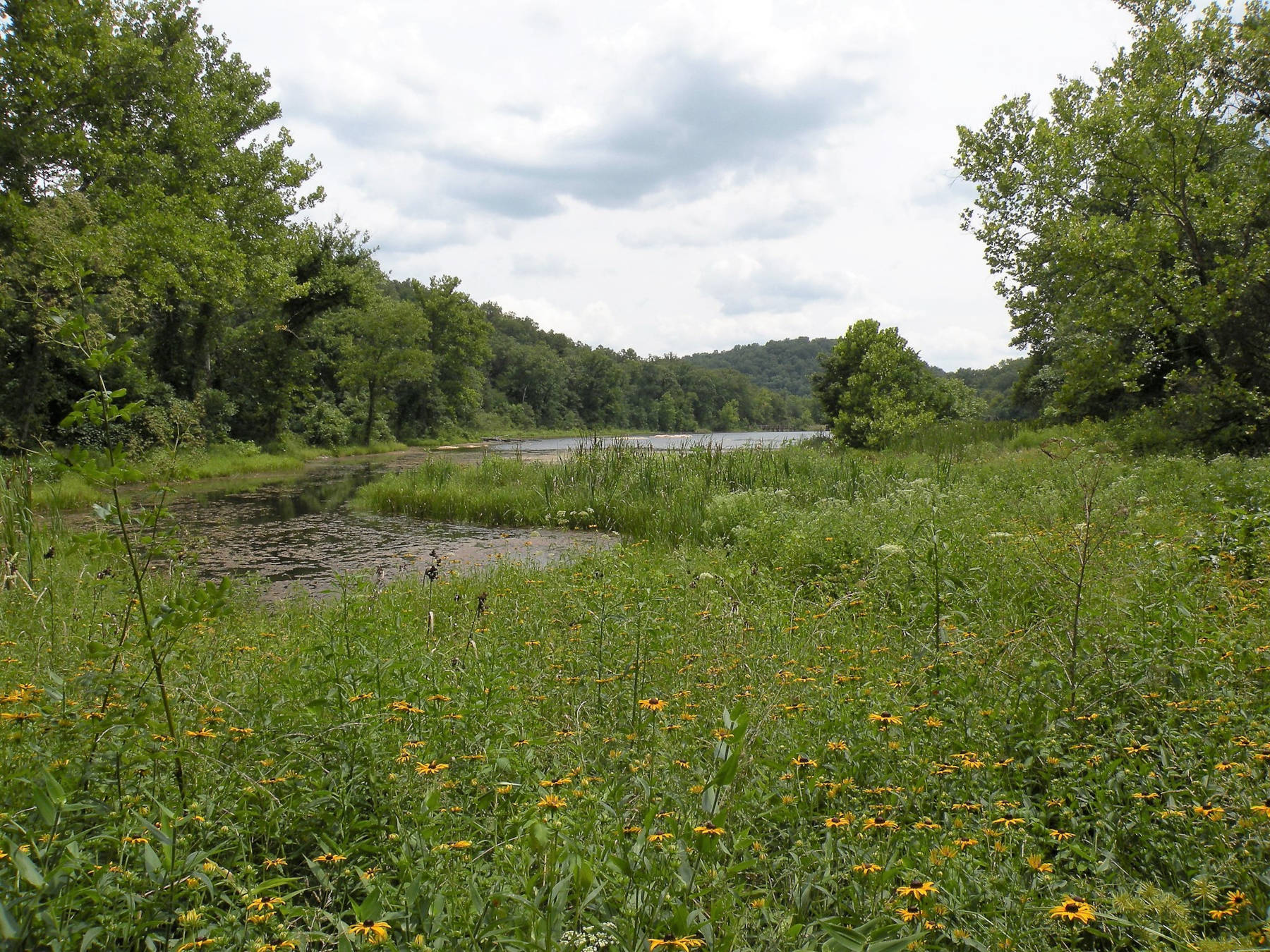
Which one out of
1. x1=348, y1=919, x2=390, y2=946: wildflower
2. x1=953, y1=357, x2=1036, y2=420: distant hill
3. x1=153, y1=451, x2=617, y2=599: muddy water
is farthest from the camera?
x1=953, y1=357, x2=1036, y2=420: distant hill

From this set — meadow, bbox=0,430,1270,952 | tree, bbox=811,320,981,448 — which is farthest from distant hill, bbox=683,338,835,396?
meadow, bbox=0,430,1270,952

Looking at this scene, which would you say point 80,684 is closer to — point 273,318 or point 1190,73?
point 1190,73

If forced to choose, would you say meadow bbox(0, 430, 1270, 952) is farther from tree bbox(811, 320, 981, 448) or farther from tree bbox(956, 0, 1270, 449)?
tree bbox(811, 320, 981, 448)

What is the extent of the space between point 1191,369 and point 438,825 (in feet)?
51.4

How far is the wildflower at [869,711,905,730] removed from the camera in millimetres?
2088

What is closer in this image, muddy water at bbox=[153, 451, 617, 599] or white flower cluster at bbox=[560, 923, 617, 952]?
white flower cluster at bbox=[560, 923, 617, 952]

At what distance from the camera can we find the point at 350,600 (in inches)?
128

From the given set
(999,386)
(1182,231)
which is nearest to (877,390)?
(1182,231)

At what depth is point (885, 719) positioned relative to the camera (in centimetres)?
224

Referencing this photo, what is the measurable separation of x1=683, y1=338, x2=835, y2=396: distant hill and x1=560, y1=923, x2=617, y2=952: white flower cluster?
115819 mm

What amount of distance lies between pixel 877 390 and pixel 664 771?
2547 centimetres

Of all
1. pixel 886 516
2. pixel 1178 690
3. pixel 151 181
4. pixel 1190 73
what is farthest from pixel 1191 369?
pixel 151 181

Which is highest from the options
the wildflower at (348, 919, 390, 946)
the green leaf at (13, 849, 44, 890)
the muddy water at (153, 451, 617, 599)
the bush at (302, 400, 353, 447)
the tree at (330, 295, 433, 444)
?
the tree at (330, 295, 433, 444)

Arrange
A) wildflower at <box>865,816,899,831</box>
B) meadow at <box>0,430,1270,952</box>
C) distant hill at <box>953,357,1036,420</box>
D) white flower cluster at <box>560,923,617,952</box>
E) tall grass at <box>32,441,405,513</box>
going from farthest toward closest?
distant hill at <box>953,357,1036,420</box> < tall grass at <box>32,441,405,513</box> < wildflower at <box>865,816,899,831</box> < meadow at <box>0,430,1270,952</box> < white flower cluster at <box>560,923,617,952</box>
